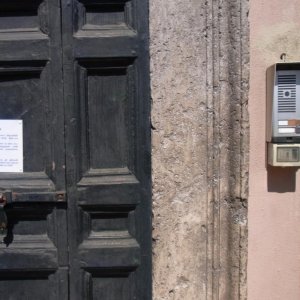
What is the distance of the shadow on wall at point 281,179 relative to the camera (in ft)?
9.26

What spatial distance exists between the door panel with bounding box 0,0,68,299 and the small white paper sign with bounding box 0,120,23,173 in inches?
1.1

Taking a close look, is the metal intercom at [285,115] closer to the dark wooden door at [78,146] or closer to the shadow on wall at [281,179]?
the shadow on wall at [281,179]

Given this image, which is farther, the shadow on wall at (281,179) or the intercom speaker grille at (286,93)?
the shadow on wall at (281,179)

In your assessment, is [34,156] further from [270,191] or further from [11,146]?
[270,191]

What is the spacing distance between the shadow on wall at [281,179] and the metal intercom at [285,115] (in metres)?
0.10

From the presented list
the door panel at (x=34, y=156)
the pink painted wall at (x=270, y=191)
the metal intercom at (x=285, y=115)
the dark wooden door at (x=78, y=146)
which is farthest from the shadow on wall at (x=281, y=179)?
the door panel at (x=34, y=156)

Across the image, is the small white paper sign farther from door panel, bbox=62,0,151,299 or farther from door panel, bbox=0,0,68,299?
door panel, bbox=62,0,151,299

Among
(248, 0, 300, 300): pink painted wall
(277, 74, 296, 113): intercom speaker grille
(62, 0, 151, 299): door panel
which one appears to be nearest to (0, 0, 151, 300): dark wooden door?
(62, 0, 151, 299): door panel

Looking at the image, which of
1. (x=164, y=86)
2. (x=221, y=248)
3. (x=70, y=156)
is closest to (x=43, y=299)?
(x=70, y=156)

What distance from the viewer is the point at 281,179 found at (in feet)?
9.27

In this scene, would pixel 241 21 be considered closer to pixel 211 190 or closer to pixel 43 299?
pixel 211 190

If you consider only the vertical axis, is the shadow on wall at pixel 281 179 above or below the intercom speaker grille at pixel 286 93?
below

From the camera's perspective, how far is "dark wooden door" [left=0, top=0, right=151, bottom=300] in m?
2.76

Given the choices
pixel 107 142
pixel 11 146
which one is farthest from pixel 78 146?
pixel 11 146
